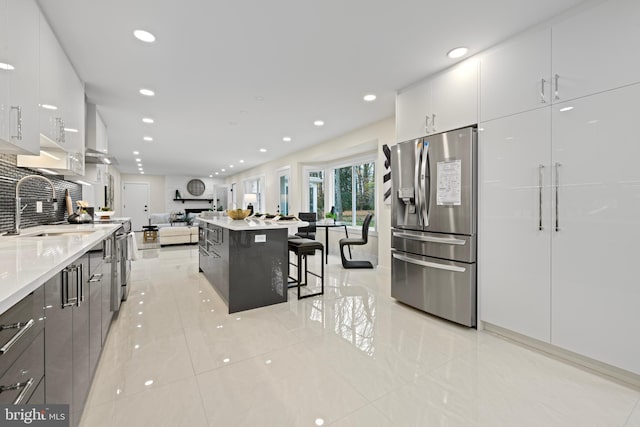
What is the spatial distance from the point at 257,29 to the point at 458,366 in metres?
2.96

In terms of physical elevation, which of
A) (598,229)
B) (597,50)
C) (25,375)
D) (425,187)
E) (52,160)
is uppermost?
(597,50)

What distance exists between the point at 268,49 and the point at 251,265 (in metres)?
2.11

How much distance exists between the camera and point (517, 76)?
220cm

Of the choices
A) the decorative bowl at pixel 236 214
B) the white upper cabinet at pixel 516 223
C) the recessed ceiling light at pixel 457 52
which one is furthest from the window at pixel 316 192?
the white upper cabinet at pixel 516 223

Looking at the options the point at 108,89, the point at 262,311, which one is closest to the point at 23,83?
the point at 108,89

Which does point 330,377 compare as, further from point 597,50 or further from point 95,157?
point 95,157

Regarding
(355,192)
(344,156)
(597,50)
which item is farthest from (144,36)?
(355,192)

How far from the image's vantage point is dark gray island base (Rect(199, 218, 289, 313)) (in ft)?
9.36

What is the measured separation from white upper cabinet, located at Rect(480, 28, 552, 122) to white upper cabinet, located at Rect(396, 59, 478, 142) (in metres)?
0.10

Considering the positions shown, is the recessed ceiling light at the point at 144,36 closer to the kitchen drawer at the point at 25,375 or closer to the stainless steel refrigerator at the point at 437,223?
the kitchen drawer at the point at 25,375

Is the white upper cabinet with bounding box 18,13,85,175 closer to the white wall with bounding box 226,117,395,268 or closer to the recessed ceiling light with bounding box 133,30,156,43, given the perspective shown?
the recessed ceiling light with bounding box 133,30,156,43

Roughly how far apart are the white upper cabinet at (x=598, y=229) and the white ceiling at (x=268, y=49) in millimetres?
853

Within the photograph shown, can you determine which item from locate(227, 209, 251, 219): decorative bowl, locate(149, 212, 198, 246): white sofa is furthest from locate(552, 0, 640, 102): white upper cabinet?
locate(149, 212, 198, 246): white sofa

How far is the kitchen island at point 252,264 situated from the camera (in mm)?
2852
